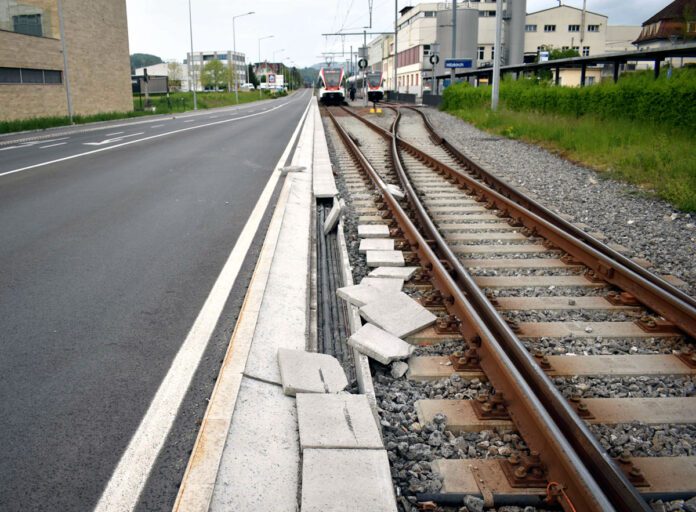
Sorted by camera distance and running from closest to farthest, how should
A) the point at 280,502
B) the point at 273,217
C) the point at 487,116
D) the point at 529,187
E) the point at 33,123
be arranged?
the point at 280,502 → the point at 273,217 → the point at 529,187 → the point at 487,116 → the point at 33,123

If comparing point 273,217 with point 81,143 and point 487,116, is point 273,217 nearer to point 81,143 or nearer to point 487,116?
point 81,143

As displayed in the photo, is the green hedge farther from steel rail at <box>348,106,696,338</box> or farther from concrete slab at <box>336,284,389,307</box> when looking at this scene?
concrete slab at <box>336,284,389,307</box>

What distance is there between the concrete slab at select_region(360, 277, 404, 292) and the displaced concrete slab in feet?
0.98

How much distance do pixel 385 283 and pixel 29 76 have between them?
3709 centimetres

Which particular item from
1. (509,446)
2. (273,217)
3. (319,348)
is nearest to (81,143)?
(273,217)

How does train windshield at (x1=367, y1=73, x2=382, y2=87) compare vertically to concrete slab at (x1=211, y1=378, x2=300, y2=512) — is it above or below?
above

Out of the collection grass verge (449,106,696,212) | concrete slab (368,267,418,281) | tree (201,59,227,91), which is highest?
tree (201,59,227,91)

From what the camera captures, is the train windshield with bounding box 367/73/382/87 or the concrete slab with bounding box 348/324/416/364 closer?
the concrete slab with bounding box 348/324/416/364

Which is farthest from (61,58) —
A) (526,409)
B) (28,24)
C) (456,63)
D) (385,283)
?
(526,409)

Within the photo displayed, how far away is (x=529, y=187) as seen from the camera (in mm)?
11984

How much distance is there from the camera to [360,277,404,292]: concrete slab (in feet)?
19.5

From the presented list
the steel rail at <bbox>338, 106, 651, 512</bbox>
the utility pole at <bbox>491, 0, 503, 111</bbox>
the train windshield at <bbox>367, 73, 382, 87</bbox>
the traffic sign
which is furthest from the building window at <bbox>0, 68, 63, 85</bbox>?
the steel rail at <bbox>338, 106, 651, 512</bbox>

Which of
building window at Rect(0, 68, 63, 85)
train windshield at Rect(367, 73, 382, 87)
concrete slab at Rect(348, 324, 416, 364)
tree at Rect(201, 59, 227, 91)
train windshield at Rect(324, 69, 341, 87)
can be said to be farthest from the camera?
tree at Rect(201, 59, 227, 91)

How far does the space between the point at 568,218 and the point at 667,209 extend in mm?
1738
